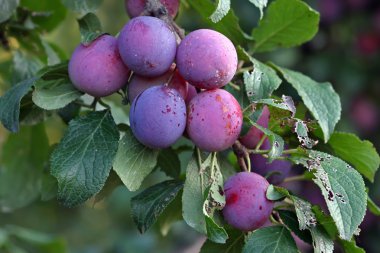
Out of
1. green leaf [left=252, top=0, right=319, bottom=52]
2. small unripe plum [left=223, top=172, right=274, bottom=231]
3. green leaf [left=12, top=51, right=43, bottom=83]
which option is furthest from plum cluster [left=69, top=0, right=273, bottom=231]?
green leaf [left=12, top=51, right=43, bottom=83]

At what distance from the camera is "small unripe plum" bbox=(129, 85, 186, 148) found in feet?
Answer: 2.45

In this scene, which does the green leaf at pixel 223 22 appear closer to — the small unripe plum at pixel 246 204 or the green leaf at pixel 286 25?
the green leaf at pixel 286 25

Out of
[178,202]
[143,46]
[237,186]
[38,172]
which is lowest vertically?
[38,172]

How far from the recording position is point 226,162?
0.87m

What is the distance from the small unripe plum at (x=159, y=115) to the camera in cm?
75

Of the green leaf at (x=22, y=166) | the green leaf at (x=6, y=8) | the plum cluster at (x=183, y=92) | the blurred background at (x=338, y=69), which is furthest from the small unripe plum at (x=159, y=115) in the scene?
the blurred background at (x=338, y=69)

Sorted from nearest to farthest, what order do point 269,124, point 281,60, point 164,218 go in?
point 269,124, point 164,218, point 281,60

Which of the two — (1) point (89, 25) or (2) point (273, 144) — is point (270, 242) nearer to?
(2) point (273, 144)

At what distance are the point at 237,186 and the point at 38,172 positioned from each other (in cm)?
51

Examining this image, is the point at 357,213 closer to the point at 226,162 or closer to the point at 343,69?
the point at 226,162

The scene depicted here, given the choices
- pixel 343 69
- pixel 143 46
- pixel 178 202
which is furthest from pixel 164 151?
pixel 343 69

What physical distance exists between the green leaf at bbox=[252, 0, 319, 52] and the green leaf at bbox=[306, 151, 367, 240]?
25cm

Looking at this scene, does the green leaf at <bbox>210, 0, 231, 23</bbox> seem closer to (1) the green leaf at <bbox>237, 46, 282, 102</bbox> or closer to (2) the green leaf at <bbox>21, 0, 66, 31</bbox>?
(1) the green leaf at <bbox>237, 46, 282, 102</bbox>

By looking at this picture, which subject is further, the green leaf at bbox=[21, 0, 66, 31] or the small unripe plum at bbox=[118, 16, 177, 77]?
the green leaf at bbox=[21, 0, 66, 31]
